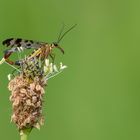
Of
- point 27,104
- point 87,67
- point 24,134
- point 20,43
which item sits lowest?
point 24,134

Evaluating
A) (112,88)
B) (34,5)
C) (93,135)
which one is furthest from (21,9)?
(93,135)

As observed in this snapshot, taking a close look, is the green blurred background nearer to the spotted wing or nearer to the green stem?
the spotted wing

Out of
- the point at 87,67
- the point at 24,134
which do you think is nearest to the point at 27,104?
the point at 24,134

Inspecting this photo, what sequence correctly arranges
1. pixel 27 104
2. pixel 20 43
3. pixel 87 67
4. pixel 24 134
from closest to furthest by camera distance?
pixel 24 134 < pixel 27 104 < pixel 20 43 < pixel 87 67

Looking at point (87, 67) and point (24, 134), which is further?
point (87, 67)

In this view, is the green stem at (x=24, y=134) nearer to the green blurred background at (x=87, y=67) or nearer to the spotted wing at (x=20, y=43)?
the spotted wing at (x=20, y=43)

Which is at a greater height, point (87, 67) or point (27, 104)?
point (87, 67)

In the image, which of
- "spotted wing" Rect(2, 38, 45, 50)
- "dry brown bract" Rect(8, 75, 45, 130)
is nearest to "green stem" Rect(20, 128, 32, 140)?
"dry brown bract" Rect(8, 75, 45, 130)

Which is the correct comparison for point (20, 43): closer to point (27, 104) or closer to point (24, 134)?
point (27, 104)
